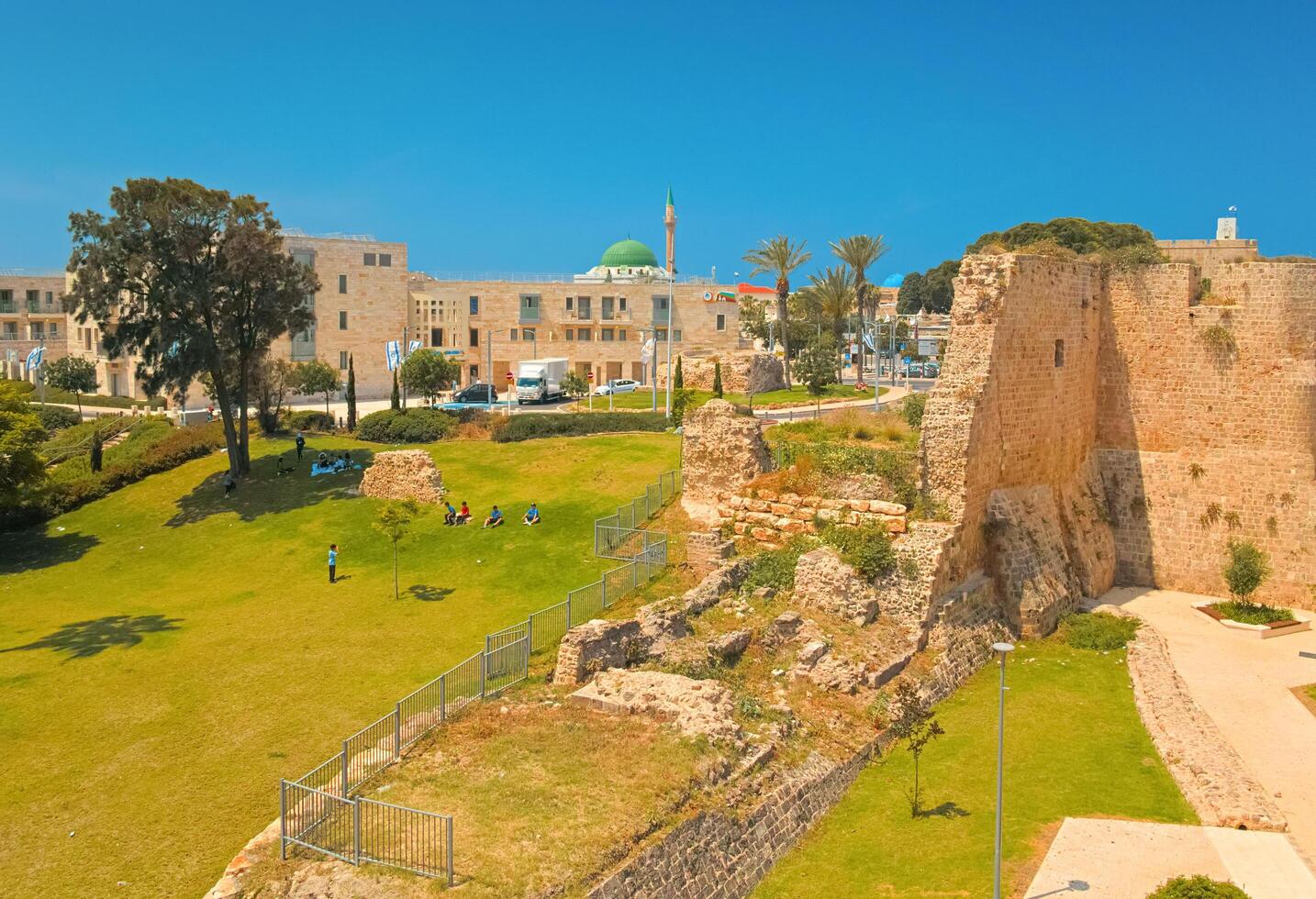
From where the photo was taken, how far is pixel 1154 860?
13211 mm

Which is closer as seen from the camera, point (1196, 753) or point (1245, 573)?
point (1196, 753)

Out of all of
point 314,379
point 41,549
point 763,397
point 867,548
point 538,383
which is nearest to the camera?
point 867,548

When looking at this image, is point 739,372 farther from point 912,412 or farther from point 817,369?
point 912,412

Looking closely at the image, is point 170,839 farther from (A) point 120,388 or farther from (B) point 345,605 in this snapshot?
(A) point 120,388

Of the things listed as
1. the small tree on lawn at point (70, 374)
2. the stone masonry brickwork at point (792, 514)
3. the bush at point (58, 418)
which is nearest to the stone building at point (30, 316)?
the small tree on lawn at point (70, 374)

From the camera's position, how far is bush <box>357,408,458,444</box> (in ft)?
136

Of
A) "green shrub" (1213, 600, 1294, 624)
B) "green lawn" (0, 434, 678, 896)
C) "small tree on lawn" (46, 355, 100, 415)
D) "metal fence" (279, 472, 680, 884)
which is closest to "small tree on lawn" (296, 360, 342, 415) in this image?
"green lawn" (0, 434, 678, 896)

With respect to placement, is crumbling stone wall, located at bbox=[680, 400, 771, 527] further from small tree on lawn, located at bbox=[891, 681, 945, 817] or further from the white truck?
the white truck

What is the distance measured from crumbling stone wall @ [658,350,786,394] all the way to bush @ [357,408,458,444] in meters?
14.7

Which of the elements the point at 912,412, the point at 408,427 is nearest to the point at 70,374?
the point at 408,427

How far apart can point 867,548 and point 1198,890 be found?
952 cm

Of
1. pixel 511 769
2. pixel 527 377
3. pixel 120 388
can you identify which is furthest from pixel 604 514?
pixel 120 388

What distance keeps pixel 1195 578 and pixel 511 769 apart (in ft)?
67.2

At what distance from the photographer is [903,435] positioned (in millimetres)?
29719
